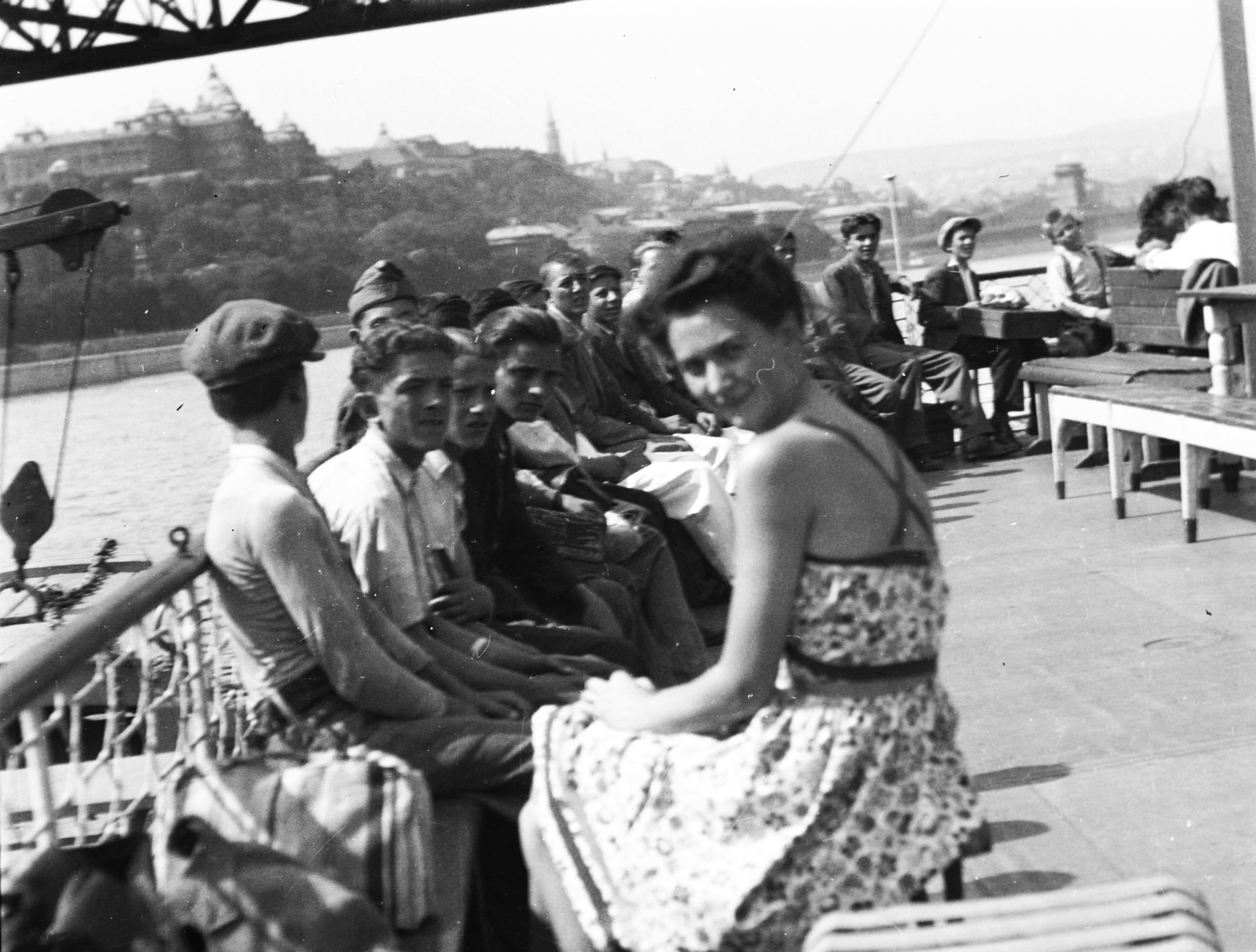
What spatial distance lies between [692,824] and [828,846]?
0.19 meters

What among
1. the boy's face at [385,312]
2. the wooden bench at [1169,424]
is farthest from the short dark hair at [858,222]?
the boy's face at [385,312]

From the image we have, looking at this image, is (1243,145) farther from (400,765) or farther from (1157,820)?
(400,765)

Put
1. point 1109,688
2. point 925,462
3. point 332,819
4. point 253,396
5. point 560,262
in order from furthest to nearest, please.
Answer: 1. point 925,462
2. point 560,262
3. point 1109,688
4. point 253,396
5. point 332,819

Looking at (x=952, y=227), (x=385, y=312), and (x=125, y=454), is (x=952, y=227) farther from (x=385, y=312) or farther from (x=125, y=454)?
(x=125, y=454)

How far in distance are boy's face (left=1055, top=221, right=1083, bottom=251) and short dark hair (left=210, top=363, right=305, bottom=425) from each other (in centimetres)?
849

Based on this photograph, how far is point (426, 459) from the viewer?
3975 mm

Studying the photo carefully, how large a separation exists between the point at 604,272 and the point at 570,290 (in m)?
0.60

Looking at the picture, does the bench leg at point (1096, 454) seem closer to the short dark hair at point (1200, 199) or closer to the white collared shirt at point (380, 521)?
the short dark hair at point (1200, 199)

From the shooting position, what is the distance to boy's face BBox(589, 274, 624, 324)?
7906 millimetres

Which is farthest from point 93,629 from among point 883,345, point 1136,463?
point 883,345

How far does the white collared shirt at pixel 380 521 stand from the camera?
3277 millimetres

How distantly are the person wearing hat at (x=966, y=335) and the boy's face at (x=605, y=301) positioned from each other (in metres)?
3.09

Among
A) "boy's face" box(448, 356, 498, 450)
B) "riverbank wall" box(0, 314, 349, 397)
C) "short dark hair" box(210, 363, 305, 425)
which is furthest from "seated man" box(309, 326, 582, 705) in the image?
"boy's face" box(448, 356, 498, 450)

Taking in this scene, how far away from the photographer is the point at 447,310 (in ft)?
19.0
